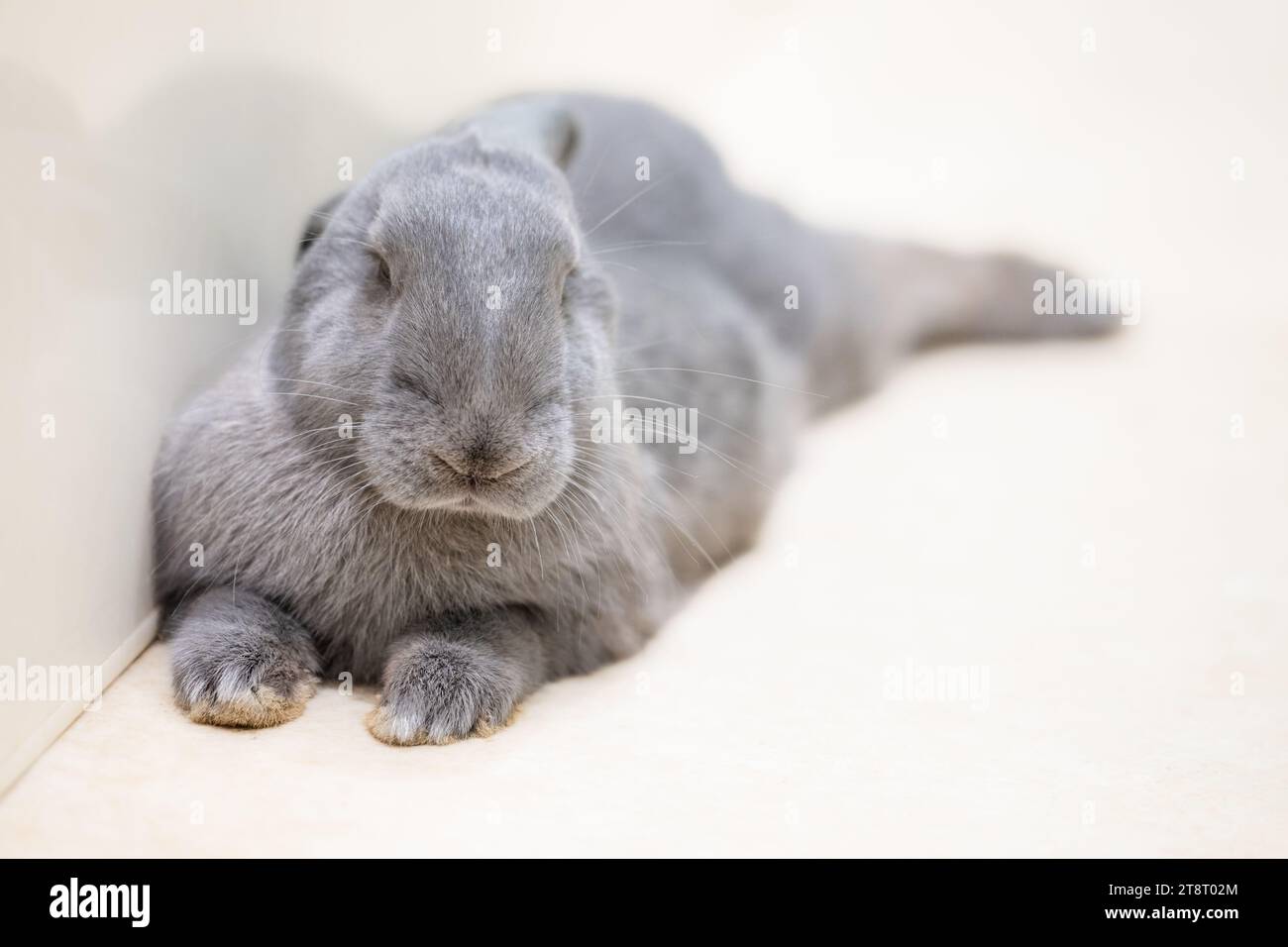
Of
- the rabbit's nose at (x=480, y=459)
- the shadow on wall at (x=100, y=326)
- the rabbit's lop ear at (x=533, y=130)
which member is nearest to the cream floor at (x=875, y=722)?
the shadow on wall at (x=100, y=326)

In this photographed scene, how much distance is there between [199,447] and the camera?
272 cm

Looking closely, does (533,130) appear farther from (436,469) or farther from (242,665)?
(242,665)

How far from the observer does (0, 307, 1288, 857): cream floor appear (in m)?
2.11

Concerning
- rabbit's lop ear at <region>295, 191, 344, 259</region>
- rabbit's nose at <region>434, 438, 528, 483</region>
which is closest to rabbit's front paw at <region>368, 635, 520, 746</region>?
rabbit's nose at <region>434, 438, 528, 483</region>

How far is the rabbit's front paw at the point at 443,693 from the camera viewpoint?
237 cm

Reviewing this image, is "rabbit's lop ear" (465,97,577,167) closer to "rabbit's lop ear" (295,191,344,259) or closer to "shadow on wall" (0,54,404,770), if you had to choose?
"rabbit's lop ear" (295,191,344,259)

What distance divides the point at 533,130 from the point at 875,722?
1.60 metres

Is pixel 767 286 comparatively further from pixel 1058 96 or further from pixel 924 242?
pixel 1058 96

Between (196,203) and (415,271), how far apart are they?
1.10 m

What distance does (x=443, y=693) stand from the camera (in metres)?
2.41

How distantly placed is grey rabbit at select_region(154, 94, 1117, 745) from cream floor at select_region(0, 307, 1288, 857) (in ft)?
0.40

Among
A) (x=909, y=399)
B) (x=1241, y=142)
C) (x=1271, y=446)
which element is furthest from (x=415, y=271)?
(x=1241, y=142)

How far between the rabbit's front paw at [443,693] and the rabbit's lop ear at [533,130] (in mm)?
1120

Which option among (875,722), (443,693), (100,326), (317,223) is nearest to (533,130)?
(317,223)
